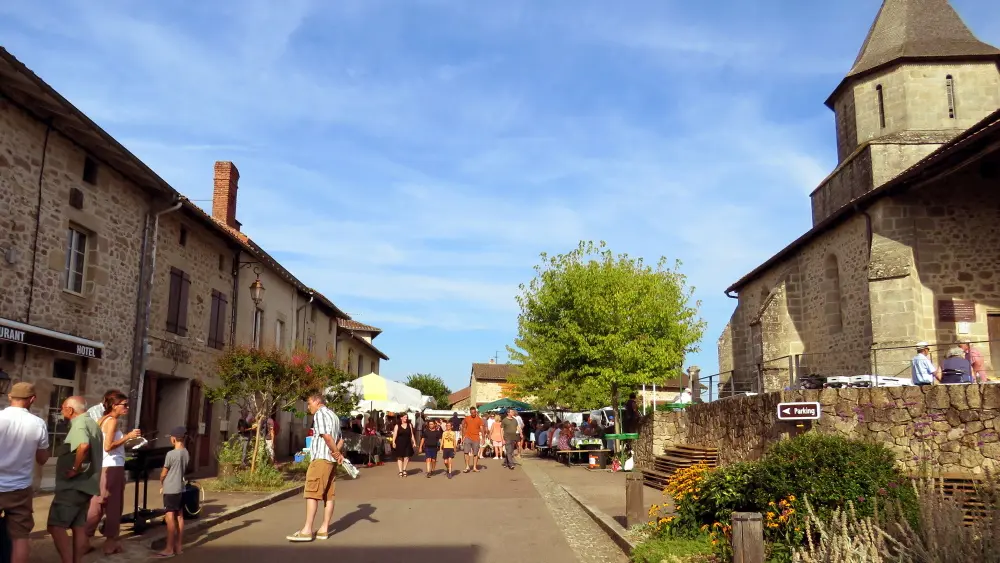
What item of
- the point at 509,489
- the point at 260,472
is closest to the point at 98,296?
the point at 260,472

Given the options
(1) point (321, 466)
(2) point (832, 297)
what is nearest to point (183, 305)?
(1) point (321, 466)

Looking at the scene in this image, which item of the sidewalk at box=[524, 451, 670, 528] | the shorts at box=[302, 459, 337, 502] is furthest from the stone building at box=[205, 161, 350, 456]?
the shorts at box=[302, 459, 337, 502]

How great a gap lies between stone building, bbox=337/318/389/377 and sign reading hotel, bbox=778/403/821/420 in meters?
26.0

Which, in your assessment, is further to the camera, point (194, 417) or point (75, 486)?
point (194, 417)

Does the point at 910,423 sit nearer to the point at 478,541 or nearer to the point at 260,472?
the point at 478,541

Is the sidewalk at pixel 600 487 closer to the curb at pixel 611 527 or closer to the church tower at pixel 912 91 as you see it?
the curb at pixel 611 527

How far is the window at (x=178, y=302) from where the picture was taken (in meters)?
16.9

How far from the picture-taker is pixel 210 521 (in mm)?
9719

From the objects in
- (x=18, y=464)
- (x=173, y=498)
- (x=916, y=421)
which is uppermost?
(x=916, y=421)

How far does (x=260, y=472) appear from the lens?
1361cm

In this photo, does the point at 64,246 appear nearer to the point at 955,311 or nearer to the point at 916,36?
the point at 955,311

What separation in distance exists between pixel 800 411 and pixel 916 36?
61.0 ft

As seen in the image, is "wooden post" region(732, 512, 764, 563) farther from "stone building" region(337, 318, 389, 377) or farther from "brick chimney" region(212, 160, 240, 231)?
"stone building" region(337, 318, 389, 377)

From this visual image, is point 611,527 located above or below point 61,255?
below
